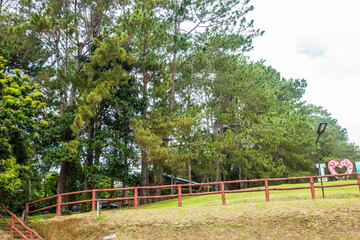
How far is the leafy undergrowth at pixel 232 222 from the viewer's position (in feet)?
29.9

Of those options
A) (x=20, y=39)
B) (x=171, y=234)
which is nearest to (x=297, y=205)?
(x=171, y=234)

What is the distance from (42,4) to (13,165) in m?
14.0

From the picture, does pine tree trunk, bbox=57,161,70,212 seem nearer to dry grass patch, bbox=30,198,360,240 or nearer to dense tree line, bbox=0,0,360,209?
dense tree line, bbox=0,0,360,209

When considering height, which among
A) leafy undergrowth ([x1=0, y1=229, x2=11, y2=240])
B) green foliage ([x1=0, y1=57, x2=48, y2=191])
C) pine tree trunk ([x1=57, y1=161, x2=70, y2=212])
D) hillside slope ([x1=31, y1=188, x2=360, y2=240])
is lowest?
leafy undergrowth ([x1=0, y1=229, x2=11, y2=240])

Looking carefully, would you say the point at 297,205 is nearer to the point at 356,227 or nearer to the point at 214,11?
the point at 356,227

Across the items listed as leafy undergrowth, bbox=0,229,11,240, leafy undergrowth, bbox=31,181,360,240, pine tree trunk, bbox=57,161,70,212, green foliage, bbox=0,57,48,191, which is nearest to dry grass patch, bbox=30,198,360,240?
leafy undergrowth, bbox=31,181,360,240

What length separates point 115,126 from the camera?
18812 millimetres

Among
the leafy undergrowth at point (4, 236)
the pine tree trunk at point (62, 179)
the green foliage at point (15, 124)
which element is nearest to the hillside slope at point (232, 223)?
the leafy undergrowth at point (4, 236)

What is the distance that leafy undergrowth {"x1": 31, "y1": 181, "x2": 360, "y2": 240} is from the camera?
9.11 metres

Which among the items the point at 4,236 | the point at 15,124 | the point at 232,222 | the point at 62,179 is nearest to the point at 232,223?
the point at 232,222

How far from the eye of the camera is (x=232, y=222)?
969 cm

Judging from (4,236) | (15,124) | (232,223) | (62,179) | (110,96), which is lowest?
(4,236)

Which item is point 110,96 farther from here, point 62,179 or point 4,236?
point 4,236

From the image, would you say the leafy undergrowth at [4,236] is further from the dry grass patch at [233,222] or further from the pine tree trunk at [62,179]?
the pine tree trunk at [62,179]
